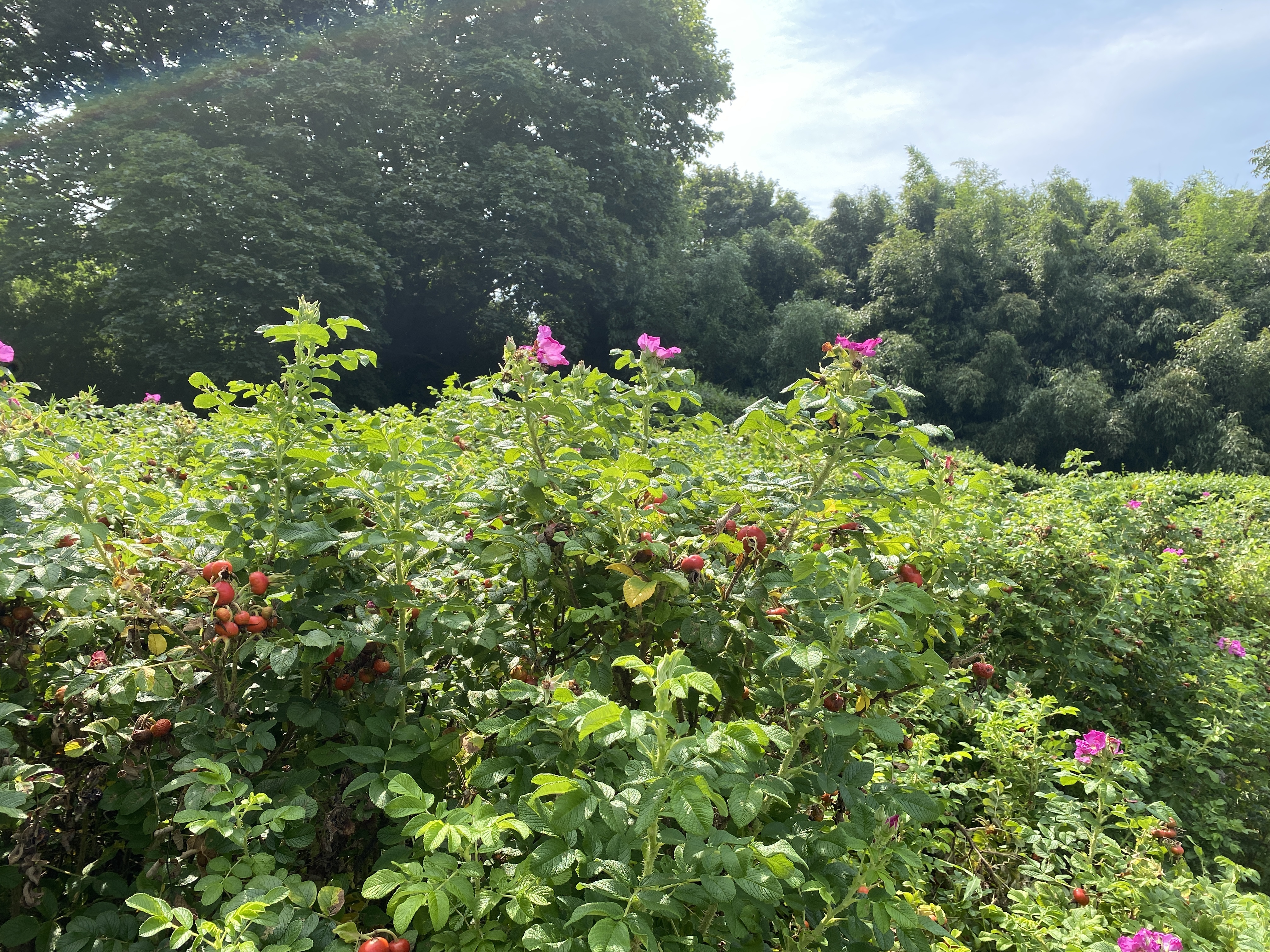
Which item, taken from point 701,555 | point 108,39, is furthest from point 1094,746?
point 108,39

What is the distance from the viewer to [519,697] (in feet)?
3.49

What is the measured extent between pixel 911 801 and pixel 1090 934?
0.56 meters

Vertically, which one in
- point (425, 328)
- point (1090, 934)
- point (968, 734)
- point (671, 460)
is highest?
point (425, 328)

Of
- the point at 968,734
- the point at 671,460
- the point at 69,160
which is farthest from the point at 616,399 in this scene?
the point at 69,160

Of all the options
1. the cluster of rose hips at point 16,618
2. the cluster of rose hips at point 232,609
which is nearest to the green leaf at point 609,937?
the cluster of rose hips at point 232,609

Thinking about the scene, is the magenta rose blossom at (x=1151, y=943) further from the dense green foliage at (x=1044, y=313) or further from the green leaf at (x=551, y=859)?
the dense green foliage at (x=1044, y=313)

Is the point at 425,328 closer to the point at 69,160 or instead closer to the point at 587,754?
the point at 69,160

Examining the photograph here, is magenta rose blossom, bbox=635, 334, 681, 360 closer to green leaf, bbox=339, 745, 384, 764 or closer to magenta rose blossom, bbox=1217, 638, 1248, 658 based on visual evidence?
green leaf, bbox=339, 745, 384, 764

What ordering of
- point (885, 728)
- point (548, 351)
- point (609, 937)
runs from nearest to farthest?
point (609, 937)
point (885, 728)
point (548, 351)

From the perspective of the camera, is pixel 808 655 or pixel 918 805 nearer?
pixel 808 655

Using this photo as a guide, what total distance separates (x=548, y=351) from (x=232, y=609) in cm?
86

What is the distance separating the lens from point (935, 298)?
60.1 feet

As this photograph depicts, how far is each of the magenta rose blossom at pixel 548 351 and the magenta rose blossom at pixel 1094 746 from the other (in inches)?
63.8

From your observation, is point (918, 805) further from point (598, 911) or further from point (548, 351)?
point (548, 351)
